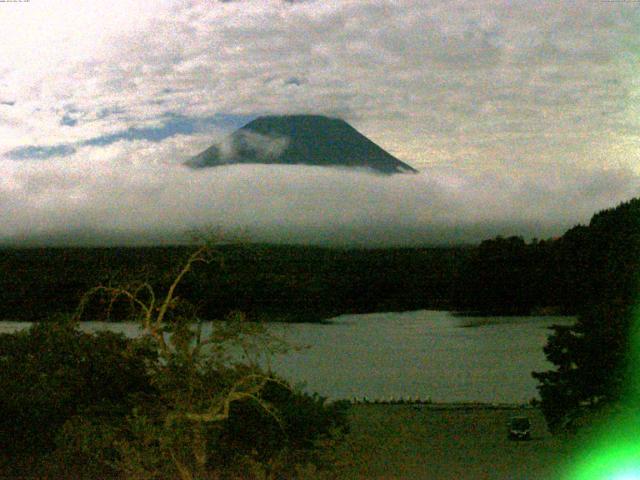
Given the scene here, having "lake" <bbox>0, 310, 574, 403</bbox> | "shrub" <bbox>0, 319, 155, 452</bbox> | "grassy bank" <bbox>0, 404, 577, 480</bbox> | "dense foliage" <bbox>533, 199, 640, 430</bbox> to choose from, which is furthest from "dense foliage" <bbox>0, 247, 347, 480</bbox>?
"lake" <bbox>0, 310, 574, 403</bbox>

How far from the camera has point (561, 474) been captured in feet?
47.8

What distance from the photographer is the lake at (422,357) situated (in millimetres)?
34875

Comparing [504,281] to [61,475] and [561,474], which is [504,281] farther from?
[61,475]

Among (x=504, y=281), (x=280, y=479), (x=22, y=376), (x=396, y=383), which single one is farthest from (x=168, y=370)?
(x=504, y=281)

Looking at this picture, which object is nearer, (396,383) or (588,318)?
(588,318)

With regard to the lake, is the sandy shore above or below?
above

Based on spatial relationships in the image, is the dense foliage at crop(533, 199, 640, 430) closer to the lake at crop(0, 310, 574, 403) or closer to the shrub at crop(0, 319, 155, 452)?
the shrub at crop(0, 319, 155, 452)

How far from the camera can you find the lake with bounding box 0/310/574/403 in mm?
34875

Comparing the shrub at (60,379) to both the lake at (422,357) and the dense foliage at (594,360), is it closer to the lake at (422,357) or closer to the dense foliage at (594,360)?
the dense foliage at (594,360)

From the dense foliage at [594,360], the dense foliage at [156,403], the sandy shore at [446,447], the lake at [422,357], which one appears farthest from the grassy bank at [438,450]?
the lake at [422,357]

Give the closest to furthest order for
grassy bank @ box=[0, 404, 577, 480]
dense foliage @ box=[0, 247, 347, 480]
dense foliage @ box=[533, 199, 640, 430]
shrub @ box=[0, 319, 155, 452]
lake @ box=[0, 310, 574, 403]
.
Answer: dense foliage @ box=[0, 247, 347, 480] → shrub @ box=[0, 319, 155, 452] → grassy bank @ box=[0, 404, 577, 480] → dense foliage @ box=[533, 199, 640, 430] → lake @ box=[0, 310, 574, 403]

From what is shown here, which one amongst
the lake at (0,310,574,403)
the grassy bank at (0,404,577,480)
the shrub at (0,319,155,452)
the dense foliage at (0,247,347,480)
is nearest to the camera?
the dense foliage at (0,247,347,480)

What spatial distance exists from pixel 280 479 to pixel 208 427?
2.37 m

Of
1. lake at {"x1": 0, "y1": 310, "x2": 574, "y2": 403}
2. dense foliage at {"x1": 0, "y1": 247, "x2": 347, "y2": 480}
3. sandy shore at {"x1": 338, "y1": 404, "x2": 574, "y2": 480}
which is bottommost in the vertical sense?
lake at {"x1": 0, "y1": 310, "x2": 574, "y2": 403}
